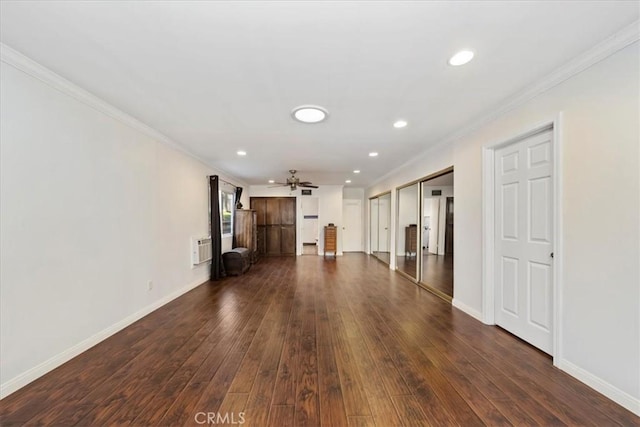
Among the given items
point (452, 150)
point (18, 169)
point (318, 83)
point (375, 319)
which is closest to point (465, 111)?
point (452, 150)

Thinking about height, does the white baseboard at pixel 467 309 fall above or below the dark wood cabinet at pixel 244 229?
below

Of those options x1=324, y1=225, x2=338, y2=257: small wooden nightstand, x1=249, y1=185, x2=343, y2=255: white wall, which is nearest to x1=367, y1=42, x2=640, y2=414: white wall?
x1=324, y1=225, x2=338, y2=257: small wooden nightstand

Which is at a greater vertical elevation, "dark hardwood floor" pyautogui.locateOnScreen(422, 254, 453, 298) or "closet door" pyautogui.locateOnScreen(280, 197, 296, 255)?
"closet door" pyautogui.locateOnScreen(280, 197, 296, 255)

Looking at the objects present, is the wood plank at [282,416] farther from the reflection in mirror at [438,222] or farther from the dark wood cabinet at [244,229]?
the reflection in mirror at [438,222]

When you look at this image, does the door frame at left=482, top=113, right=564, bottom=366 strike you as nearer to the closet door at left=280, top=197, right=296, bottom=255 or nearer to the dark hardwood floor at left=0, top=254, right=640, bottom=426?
the dark hardwood floor at left=0, top=254, right=640, bottom=426

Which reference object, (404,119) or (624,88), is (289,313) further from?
(624,88)

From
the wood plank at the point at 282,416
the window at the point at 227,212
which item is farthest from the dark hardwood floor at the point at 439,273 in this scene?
the window at the point at 227,212

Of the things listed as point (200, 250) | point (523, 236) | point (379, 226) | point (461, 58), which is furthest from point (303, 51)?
point (379, 226)

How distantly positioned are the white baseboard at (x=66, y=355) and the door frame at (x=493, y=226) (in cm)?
416

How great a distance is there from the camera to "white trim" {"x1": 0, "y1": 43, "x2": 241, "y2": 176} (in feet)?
5.67

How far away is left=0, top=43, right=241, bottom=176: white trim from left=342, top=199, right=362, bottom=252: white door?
658cm

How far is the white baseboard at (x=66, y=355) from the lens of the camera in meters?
1.75

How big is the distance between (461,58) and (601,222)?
5.07 ft

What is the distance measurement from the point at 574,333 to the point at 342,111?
2788mm
